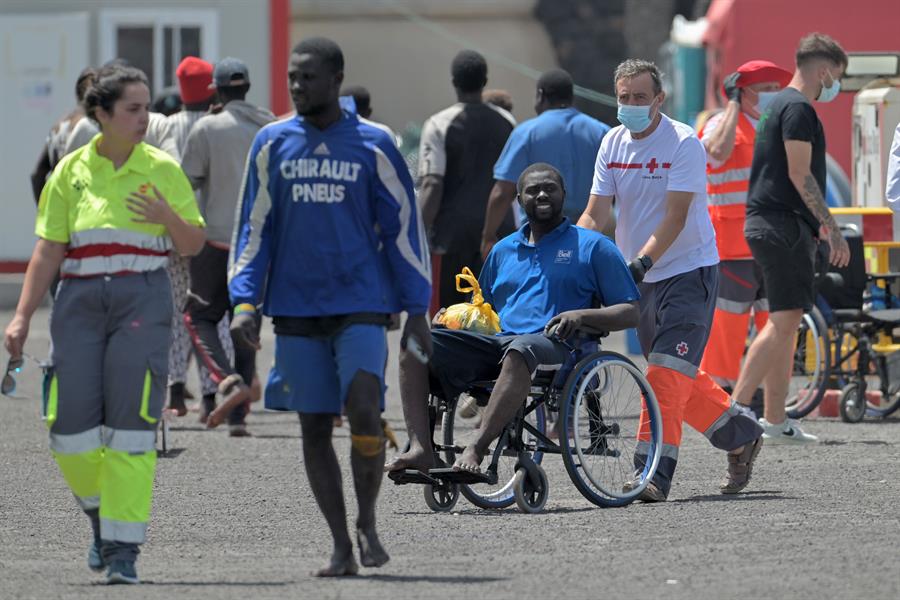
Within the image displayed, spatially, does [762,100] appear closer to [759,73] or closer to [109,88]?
[759,73]

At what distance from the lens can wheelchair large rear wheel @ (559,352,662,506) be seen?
8227 mm

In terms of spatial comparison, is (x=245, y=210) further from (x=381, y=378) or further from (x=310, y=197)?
(x=381, y=378)

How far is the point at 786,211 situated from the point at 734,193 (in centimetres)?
105

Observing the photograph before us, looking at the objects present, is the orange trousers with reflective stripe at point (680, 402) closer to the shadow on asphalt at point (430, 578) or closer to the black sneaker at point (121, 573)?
the shadow on asphalt at point (430, 578)

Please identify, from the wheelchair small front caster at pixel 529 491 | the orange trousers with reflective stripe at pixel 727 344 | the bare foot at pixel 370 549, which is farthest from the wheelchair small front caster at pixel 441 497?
the orange trousers with reflective stripe at pixel 727 344

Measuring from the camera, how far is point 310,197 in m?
6.64

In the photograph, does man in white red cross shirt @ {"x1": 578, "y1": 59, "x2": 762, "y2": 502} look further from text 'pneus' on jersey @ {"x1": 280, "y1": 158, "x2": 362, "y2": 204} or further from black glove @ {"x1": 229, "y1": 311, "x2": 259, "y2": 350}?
black glove @ {"x1": 229, "y1": 311, "x2": 259, "y2": 350}

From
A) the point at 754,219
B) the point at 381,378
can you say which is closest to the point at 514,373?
the point at 381,378

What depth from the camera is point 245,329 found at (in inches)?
262

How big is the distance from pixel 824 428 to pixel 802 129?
2073 millimetres

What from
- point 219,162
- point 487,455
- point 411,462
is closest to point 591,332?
point 487,455

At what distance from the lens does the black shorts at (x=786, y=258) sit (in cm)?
1025

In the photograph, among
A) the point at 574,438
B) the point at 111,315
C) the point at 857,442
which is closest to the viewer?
the point at 111,315

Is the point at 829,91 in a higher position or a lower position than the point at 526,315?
higher
